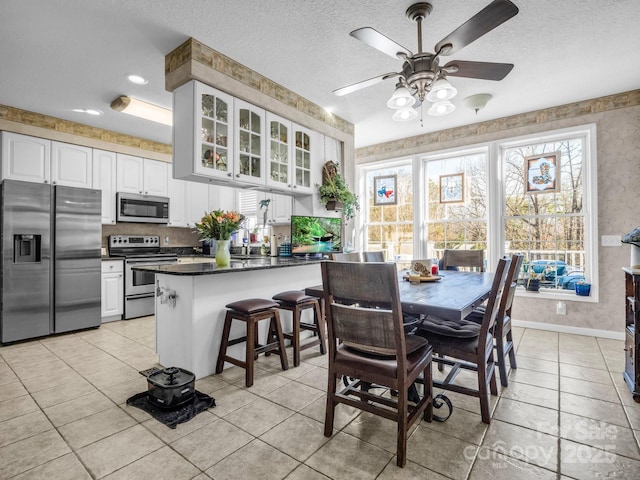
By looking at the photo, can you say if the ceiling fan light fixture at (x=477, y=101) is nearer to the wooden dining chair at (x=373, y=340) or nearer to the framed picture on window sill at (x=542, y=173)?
the framed picture on window sill at (x=542, y=173)

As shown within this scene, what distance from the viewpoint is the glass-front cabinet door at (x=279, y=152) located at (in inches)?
143

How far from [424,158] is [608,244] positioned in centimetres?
251

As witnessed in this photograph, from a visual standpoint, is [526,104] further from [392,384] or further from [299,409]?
[299,409]

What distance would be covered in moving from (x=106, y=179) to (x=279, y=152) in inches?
110

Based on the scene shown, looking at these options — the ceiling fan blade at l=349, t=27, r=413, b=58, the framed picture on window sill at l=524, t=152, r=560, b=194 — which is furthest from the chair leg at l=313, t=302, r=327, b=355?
the framed picture on window sill at l=524, t=152, r=560, b=194

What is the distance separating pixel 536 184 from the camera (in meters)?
4.27

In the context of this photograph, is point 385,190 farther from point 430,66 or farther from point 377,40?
point 377,40

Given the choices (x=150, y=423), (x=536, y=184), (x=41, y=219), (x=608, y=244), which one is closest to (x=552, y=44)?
(x=536, y=184)

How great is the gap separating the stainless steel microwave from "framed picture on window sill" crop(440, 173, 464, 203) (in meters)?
4.35

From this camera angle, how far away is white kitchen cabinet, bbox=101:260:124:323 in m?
4.44

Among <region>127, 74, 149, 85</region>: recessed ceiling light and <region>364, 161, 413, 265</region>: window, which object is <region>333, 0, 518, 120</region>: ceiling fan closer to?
<region>127, 74, 149, 85</region>: recessed ceiling light

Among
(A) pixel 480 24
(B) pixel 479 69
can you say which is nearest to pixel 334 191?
(B) pixel 479 69

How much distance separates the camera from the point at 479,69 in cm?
228

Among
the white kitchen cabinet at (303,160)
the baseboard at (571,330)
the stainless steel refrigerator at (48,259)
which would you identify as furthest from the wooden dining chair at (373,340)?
the stainless steel refrigerator at (48,259)
